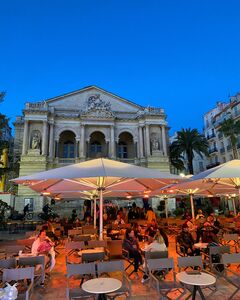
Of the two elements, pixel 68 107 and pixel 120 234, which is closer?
pixel 120 234

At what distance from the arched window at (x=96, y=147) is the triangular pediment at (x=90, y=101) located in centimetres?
649

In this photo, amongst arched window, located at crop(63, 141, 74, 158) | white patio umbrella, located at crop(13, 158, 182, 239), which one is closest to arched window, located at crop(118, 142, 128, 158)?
arched window, located at crop(63, 141, 74, 158)

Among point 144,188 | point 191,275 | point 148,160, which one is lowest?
point 191,275

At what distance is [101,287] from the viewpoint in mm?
4352

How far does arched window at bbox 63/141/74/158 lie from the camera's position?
Answer: 4100cm

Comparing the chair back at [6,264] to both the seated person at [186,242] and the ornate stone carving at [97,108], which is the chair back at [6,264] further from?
the ornate stone carving at [97,108]

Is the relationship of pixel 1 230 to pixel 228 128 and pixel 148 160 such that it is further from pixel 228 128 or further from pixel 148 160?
pixel 228 128

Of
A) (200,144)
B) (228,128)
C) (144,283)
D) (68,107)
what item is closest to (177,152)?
(200,144)

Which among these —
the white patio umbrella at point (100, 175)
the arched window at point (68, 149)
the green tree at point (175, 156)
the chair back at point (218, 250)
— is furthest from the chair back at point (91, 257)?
the green tree at point (175, 156)

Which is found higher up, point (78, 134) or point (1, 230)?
point (78, 134)

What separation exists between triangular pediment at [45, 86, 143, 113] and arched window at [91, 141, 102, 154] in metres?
6.49

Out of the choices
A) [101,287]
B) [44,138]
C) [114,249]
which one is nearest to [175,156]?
[44,138]

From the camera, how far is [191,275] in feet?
16.1

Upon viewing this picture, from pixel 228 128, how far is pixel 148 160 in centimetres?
1364
